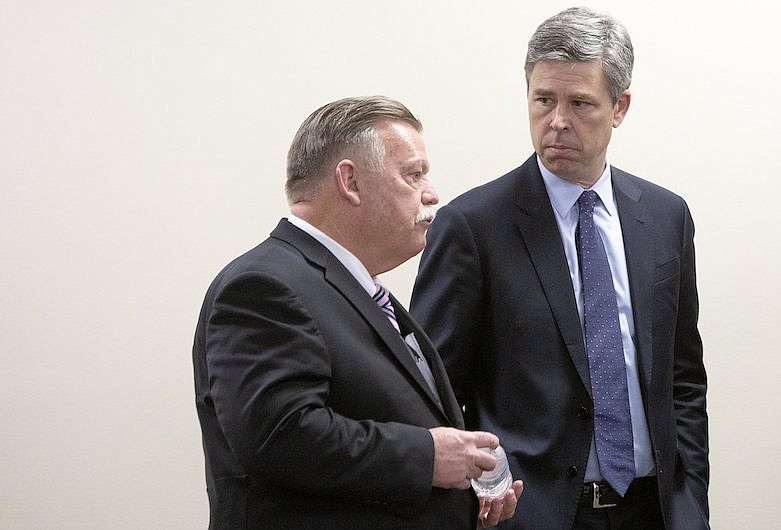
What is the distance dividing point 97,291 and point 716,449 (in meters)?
1.80

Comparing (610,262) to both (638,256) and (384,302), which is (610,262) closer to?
(638,256)

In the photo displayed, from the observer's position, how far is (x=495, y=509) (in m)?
1.76

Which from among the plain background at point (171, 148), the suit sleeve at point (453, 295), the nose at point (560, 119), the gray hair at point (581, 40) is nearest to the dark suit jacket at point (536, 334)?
the suit sleeve at point (453, 295)

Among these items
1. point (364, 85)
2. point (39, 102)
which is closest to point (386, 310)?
point (364, 85)

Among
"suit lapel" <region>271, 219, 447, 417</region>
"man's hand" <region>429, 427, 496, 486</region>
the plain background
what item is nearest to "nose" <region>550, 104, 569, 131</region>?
"suit lapel" <region>271, 219, 447, 417</region>

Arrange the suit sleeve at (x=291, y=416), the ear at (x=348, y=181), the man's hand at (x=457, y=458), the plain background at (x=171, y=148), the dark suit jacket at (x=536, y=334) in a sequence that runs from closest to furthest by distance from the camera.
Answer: the suit sleeve at (x=291, y=416) < the man's hand at (x=457, y=458) < the ear at (x=348, y=181) < the dark suit jacket at (x=536, y=334) < the plain background at (x=171, y=148)

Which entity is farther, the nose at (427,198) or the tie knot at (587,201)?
the tie knot at (587,201)

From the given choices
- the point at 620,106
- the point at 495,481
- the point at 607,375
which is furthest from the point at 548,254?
the point at 495,481

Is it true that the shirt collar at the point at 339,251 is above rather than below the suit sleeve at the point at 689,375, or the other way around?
above

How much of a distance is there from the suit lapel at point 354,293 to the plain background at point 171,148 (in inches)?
52.3

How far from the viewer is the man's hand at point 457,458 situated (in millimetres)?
1554

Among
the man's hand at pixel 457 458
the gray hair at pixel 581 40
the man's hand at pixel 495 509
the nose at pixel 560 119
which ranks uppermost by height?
the gray hair at pixel 581 40

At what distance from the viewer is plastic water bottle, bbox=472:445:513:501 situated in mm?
1738

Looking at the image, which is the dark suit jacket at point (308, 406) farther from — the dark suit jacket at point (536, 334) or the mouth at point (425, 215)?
the dark suit jacket at point (536, 334)
